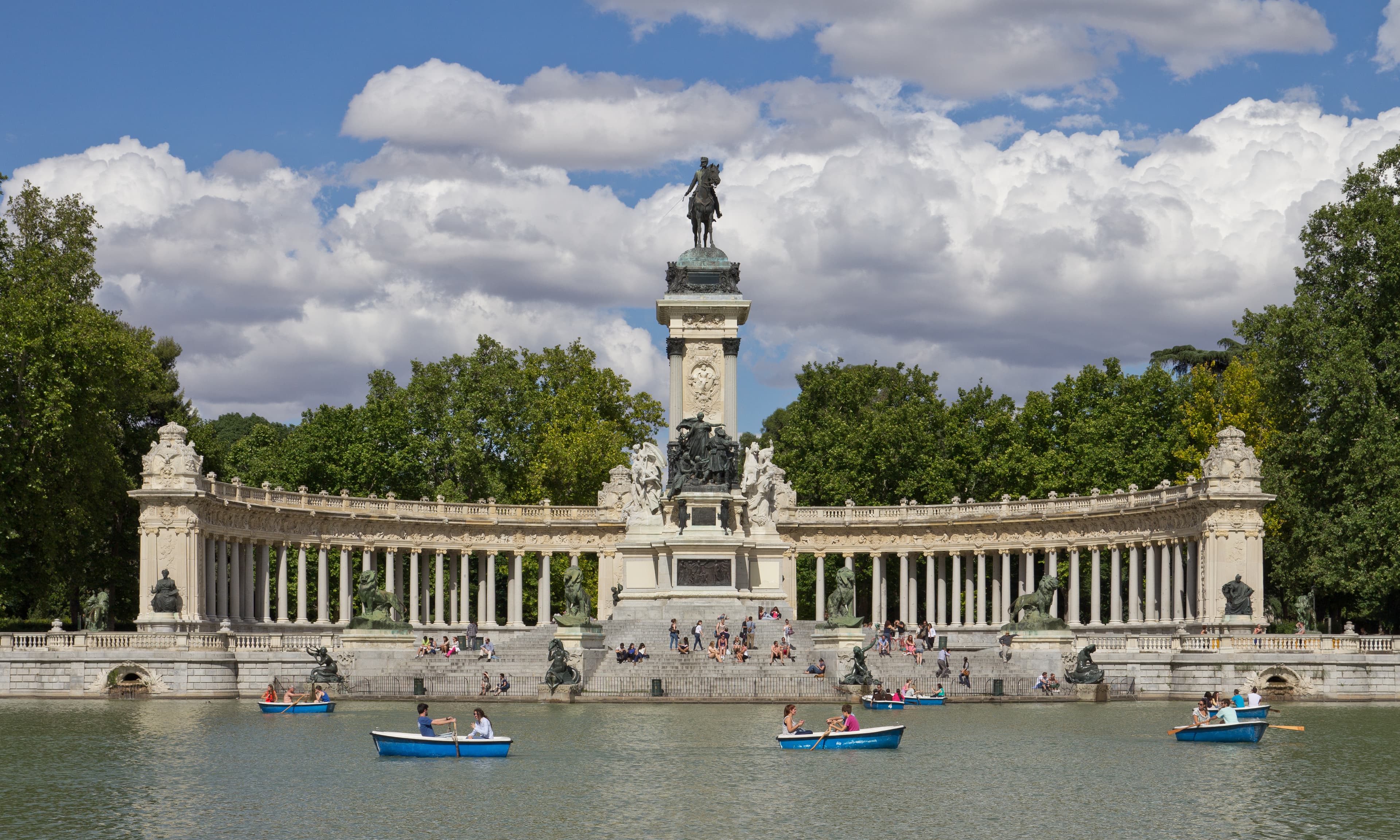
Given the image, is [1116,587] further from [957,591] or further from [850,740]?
[850,740]

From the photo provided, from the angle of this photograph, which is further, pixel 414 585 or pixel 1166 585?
pixel 414 585

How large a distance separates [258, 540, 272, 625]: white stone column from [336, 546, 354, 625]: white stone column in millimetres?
3999

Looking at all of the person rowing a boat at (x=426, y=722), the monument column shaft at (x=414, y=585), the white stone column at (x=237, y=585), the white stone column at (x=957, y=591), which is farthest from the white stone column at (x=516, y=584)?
the person rowing a boat at (x=426, y=722)

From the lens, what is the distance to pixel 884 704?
158 ft

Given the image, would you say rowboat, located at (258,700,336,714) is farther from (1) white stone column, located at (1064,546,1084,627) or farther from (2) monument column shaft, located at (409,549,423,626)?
(1) white stone column, located at (1064,546,1084,627)

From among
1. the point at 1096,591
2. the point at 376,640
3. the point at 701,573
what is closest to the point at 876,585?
the point at 1096,591

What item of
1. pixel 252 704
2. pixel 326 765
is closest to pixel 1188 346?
pixel 252 704

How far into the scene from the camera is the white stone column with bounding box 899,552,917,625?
279 feet

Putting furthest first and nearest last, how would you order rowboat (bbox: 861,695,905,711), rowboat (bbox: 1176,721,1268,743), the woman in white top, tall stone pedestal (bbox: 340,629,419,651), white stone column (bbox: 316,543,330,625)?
white stone column (bbox: 316,543,330,625) → tall stone pedestal (bbox: 340,629,419,651) → rowboat (bbox: 861,695,905,711) → rowboat (bbox: 1176,721,1268,743) → the woman in white top

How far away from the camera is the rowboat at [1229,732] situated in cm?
3800

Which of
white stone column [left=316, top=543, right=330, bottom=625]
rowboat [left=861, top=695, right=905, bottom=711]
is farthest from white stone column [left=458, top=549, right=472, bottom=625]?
rowboat [left=861, top=695, right=905, bottom=711]

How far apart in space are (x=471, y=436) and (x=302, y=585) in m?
17.4

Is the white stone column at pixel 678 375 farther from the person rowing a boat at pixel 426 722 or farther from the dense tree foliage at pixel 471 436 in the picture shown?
the person rowing a boat at pixel 426 722

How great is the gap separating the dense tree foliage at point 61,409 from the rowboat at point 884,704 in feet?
109
